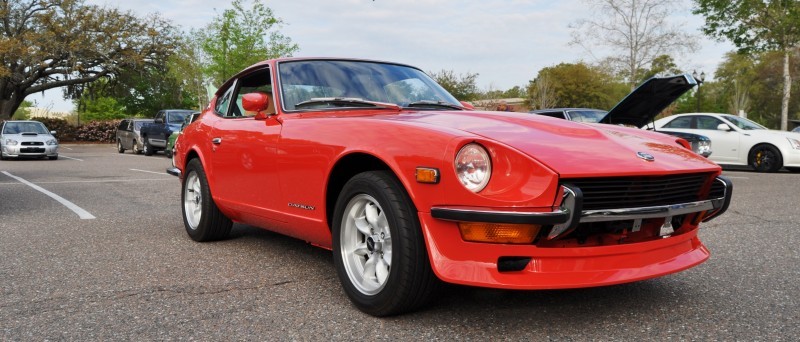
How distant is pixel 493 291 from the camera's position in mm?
3465

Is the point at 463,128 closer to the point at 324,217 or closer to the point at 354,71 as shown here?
the point at 324,217

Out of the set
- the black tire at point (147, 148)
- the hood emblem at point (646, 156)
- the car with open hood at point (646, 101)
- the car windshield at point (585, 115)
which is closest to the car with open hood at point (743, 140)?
the car windshield at point (585, 115)

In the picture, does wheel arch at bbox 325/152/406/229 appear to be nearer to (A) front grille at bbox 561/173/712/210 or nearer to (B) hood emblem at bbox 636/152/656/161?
(A) front grille at bbox 561/173/712/210

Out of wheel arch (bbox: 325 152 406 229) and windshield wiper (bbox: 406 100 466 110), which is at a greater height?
windshield wiper (bbox: 406 100 466 110)

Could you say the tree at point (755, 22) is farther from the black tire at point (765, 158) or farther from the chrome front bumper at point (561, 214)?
the chrome front bumper at point (561, 214)

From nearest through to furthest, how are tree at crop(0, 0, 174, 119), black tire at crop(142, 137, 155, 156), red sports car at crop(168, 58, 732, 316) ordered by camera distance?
red sports car at crop(168, 58, 732, 316), black tire at crop(142, 137, 155, 156), tree at crop(0, 0, 174, 119)

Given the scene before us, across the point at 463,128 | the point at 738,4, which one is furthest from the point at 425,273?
the point at 738,4

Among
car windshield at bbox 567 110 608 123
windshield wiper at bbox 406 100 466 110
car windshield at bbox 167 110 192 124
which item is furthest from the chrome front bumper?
car windshield at bbox 167 110 192 124

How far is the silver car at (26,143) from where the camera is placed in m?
19.4

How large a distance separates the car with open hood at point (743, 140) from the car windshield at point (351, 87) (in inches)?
413

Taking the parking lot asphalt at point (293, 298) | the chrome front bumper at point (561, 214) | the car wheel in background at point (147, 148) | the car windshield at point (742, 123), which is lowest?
the car wheel in background at point (147, 148)

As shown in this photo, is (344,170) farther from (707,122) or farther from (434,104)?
(707,122)

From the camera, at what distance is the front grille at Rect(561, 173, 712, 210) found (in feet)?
8.80

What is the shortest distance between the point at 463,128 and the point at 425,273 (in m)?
0.70
